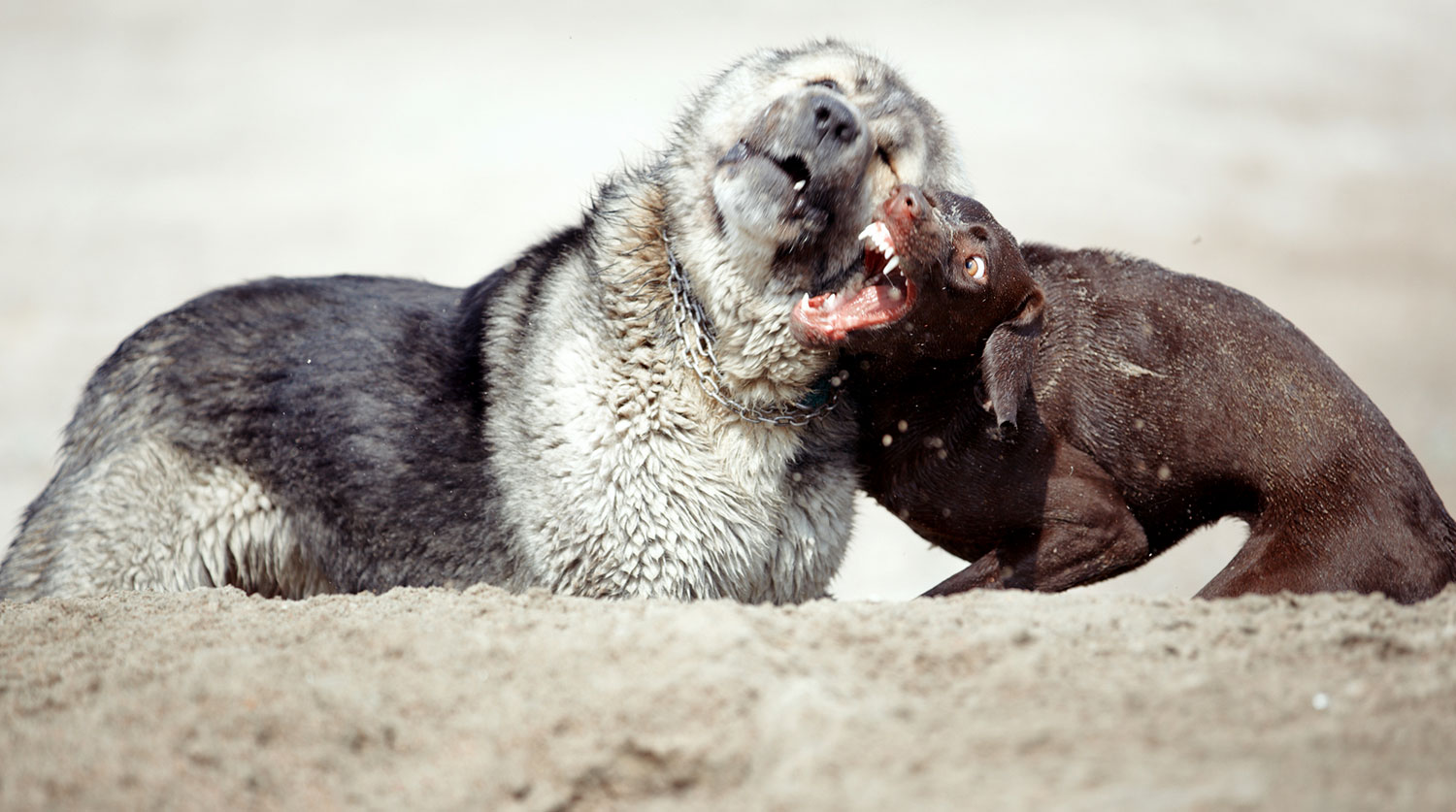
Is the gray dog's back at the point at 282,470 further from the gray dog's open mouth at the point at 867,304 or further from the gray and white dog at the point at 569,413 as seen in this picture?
the gray dog's open mouth at the point at 867,304

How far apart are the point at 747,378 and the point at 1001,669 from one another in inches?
66.2

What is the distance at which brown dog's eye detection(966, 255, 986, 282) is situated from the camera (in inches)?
148

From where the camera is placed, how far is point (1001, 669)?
8.24ft

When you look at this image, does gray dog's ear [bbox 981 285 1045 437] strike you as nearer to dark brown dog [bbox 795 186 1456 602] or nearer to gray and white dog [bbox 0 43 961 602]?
dark brown dog [bbox 795 186 1456 602]

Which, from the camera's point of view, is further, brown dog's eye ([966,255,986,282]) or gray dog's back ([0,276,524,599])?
gray dog's back ([0,276,524,599])

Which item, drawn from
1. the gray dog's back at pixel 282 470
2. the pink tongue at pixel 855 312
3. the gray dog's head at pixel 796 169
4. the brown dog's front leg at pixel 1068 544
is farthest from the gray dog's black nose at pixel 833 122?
the gray dog's back at pixel 282 470

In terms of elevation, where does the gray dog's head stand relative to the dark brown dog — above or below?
above

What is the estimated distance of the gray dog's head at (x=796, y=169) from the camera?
3871mm

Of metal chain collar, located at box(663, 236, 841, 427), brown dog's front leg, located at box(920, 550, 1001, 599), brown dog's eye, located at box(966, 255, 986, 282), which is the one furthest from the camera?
metal chain collar, located at box(663, 236, 841, 427)

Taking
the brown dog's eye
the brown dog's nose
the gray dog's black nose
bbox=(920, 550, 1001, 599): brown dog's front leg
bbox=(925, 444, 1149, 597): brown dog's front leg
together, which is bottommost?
bbox=(920, 550, 1001, 599): brown dog's front leg

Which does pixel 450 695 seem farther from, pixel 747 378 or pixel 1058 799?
pixel 747 378

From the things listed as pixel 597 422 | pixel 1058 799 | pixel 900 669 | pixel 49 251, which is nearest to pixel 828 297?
pixel 597 422

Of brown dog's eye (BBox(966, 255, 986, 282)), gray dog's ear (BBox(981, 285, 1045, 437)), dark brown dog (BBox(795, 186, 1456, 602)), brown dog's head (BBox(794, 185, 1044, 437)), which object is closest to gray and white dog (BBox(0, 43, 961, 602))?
brown dog's head (BBox(794, 185, 1044, 437))

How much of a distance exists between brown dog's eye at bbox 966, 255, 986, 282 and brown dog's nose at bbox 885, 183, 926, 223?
0.23 metres
